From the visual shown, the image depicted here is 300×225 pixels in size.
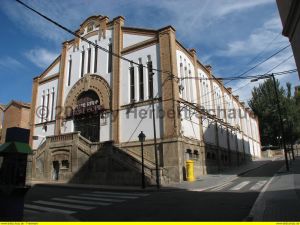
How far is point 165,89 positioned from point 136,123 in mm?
4055

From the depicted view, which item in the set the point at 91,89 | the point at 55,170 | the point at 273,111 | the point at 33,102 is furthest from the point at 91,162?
the point at 273,111

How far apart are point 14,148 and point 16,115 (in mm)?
36266

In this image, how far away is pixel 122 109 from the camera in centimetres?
2586

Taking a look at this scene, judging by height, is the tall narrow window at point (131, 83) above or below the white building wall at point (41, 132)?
above

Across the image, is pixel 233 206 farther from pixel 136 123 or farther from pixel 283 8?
pixel 136 123

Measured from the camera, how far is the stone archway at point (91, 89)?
27514 millimetres

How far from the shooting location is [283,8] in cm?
1089

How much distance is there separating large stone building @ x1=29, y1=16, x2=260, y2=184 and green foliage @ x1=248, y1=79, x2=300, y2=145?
24.8 meters

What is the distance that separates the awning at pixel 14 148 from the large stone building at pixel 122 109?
11397mm

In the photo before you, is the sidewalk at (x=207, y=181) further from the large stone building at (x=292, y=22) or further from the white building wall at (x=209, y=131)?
the large stone building at (x=292, y=22)

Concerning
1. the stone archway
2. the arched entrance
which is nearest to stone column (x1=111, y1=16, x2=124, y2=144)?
the stone archway

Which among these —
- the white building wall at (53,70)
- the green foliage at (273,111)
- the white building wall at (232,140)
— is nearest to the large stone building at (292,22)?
the white building wall at (53,70)

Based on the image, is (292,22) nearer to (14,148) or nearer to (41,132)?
(14,148)

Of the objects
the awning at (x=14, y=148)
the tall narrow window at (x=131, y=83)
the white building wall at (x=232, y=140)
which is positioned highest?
the tall narrow window at (x=131, y=83)
